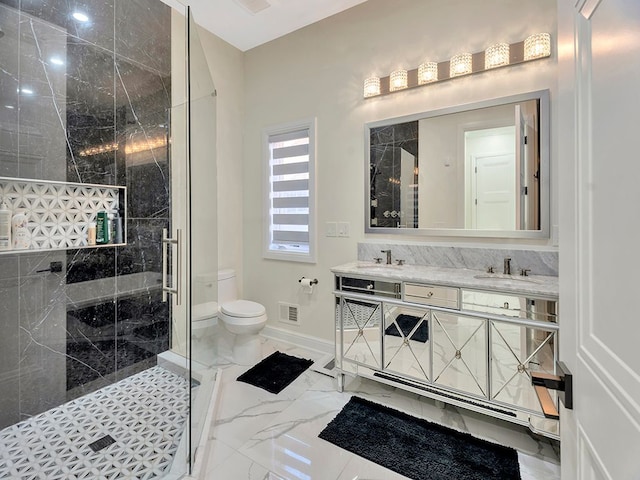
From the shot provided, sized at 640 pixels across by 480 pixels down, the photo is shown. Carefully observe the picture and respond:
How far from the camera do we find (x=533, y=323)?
1525 millimetres

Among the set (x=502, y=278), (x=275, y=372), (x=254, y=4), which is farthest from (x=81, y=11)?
(x=502, y=278)

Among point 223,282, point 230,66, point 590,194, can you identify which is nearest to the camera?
point 590,194

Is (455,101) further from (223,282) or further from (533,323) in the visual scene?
(223,282)

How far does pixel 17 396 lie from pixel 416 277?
93.5 inches

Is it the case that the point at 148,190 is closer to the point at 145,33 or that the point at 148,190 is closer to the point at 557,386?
the point at 145,33

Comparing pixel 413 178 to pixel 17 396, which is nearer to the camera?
pixel 17 396

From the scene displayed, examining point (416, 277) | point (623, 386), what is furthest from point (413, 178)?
point (623, 386)

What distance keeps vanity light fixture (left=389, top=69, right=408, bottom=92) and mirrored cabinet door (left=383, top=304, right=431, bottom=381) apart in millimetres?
1579

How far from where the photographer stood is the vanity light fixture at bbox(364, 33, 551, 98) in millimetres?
1859

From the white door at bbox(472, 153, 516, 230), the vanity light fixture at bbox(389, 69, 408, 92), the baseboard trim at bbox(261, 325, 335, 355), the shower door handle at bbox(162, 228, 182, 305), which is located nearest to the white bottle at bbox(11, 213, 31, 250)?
the shower door handle at bbox(162, 228, 182, 305)

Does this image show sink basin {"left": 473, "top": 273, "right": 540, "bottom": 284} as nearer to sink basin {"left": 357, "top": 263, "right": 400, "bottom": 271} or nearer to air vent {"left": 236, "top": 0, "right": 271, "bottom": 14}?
sink basin {"left": 357, "top": 263, "right": 400, "bottom": 271}

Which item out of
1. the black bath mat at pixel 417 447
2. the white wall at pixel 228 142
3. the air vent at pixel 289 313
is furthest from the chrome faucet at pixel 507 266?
the white wall at pixel 228 142

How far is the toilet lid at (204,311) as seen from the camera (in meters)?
1.96

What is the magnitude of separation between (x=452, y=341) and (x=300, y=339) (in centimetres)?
151
